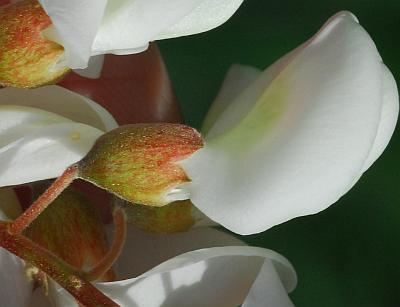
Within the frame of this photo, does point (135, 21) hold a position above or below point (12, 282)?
above

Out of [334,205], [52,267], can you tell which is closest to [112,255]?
[52,267]

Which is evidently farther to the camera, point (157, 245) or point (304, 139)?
point (157, 245)

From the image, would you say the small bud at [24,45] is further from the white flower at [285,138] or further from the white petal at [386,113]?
the white petal at [386,113]

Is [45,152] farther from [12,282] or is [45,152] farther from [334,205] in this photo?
[334,205]

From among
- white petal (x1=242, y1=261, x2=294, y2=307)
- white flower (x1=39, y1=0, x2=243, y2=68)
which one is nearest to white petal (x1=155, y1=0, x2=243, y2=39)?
white flower (x1=39, y1=0, x2=243, y2=68)

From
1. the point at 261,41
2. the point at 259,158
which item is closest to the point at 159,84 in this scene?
the point at 261,41

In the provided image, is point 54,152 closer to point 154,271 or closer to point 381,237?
point 154,271

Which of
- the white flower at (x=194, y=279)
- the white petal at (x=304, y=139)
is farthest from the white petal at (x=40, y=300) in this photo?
the white petal at (x=304, y=139)
